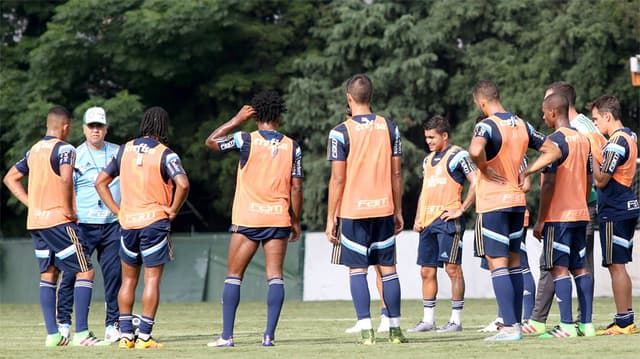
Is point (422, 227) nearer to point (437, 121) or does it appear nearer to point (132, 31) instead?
point (437, 121)

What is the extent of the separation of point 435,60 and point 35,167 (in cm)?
1716

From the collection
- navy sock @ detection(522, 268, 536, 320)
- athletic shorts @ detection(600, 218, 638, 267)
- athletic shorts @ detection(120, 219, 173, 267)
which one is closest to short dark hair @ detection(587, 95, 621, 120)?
athletic shorts @ detection(600, 218, 638, 267)

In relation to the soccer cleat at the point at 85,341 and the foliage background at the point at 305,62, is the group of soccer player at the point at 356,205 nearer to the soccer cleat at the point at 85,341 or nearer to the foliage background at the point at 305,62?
the soccer cleat at the point at 85,341

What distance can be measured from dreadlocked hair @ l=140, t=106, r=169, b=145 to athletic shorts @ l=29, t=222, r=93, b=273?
4.27ft

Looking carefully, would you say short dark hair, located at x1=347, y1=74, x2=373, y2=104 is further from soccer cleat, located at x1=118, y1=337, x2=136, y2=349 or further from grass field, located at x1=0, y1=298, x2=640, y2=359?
soccer cleat, located at x1=118, y1=337, x2=136, y2=349

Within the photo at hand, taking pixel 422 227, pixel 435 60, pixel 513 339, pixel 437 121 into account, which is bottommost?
pixel 513 339

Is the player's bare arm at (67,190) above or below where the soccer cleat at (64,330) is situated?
above

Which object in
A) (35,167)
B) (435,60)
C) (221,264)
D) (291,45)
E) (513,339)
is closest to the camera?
(513,339)

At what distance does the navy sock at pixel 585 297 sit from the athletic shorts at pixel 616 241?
0.53 m

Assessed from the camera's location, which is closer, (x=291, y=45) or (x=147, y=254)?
(x=147, y=254)

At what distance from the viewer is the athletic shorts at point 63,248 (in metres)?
12.5

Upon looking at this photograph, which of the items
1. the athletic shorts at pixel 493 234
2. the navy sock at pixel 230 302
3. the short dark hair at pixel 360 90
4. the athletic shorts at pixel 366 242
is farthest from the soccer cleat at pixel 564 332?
the navy sock at pixel 230 302

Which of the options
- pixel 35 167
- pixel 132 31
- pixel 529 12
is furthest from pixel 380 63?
pixel 35 167

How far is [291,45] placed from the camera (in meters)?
→ 31.8
